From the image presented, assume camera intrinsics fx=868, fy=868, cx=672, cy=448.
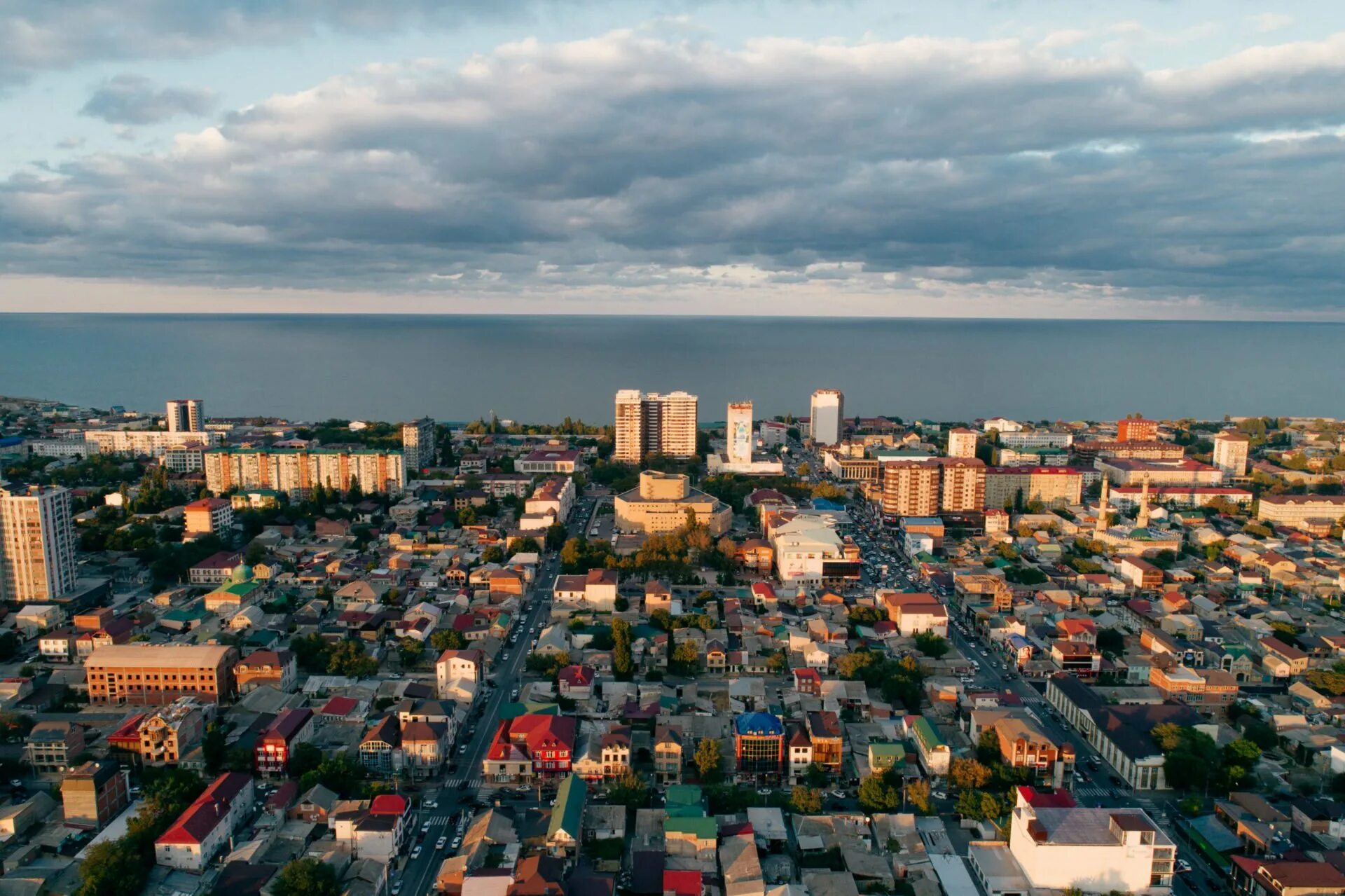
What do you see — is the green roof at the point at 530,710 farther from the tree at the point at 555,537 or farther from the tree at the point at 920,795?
the tree at the point at 555,537

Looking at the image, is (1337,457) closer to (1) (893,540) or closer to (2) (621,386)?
(1) (893,540)

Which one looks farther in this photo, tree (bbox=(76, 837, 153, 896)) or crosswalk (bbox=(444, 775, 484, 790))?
crosswalk (bbox=(444, 775, 484, 790))

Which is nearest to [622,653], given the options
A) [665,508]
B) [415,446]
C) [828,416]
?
[665,508]

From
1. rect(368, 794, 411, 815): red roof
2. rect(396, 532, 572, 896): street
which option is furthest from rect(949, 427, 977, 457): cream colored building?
rect(368, 794, 411, 815): red roof

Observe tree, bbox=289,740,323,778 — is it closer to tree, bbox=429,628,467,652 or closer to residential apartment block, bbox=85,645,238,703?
residential apartment block, bbox=85,645,238,703

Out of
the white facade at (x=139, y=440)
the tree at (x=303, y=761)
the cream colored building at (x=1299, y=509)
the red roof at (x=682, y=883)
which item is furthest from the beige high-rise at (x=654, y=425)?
the red roof at (x=682, y=883)

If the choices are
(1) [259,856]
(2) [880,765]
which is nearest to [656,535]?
(2) [880,765]

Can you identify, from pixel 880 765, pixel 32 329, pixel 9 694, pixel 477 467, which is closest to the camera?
pixel 880 765
